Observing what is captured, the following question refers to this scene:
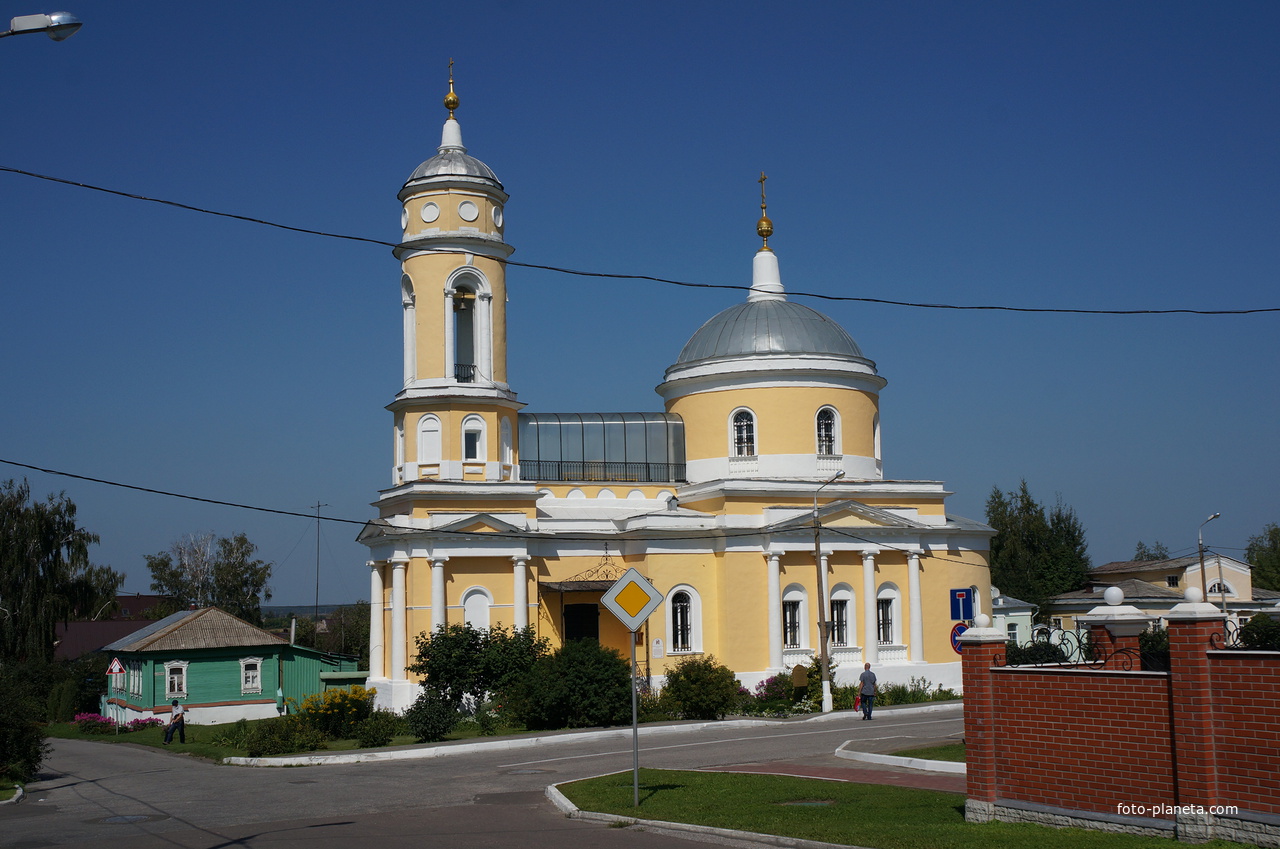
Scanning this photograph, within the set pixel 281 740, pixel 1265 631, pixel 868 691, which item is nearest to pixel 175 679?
pixel 281 740

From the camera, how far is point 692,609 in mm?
35188

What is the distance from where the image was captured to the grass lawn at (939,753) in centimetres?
1875

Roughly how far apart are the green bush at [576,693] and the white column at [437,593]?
5.08 meters

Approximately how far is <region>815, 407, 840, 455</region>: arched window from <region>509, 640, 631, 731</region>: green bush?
13.0 metres

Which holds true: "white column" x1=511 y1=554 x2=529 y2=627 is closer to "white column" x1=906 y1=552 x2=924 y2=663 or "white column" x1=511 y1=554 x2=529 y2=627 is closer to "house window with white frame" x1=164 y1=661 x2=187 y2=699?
"white column" x1=906 y1=552 x2=924 y2=663

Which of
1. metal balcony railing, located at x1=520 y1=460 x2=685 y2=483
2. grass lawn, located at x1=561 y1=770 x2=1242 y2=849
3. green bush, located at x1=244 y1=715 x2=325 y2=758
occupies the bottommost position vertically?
green bush, located at x1=244 y1=715 x2=325 y2=758

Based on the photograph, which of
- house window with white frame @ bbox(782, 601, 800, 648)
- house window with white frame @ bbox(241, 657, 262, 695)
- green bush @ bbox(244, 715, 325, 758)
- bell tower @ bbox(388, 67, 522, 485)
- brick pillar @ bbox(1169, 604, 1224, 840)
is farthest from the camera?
house window with white frame @ bbox(241, 657, 262, 695)

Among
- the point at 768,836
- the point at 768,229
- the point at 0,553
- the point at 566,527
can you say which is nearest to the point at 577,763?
the point at 768,836

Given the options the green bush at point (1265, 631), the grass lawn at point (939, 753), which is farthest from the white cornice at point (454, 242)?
the green bush at point (1265, 631)

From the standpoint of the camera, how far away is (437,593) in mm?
32812

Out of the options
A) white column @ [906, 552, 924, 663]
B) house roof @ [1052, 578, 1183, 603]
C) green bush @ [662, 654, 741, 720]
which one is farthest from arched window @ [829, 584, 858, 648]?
house roof @ [1052, 578, 1183, 603]

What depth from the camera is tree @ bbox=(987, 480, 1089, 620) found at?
217 ft

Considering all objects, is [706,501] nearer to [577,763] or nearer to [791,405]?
[791,405]

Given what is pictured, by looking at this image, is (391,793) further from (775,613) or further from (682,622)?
(775,613)
